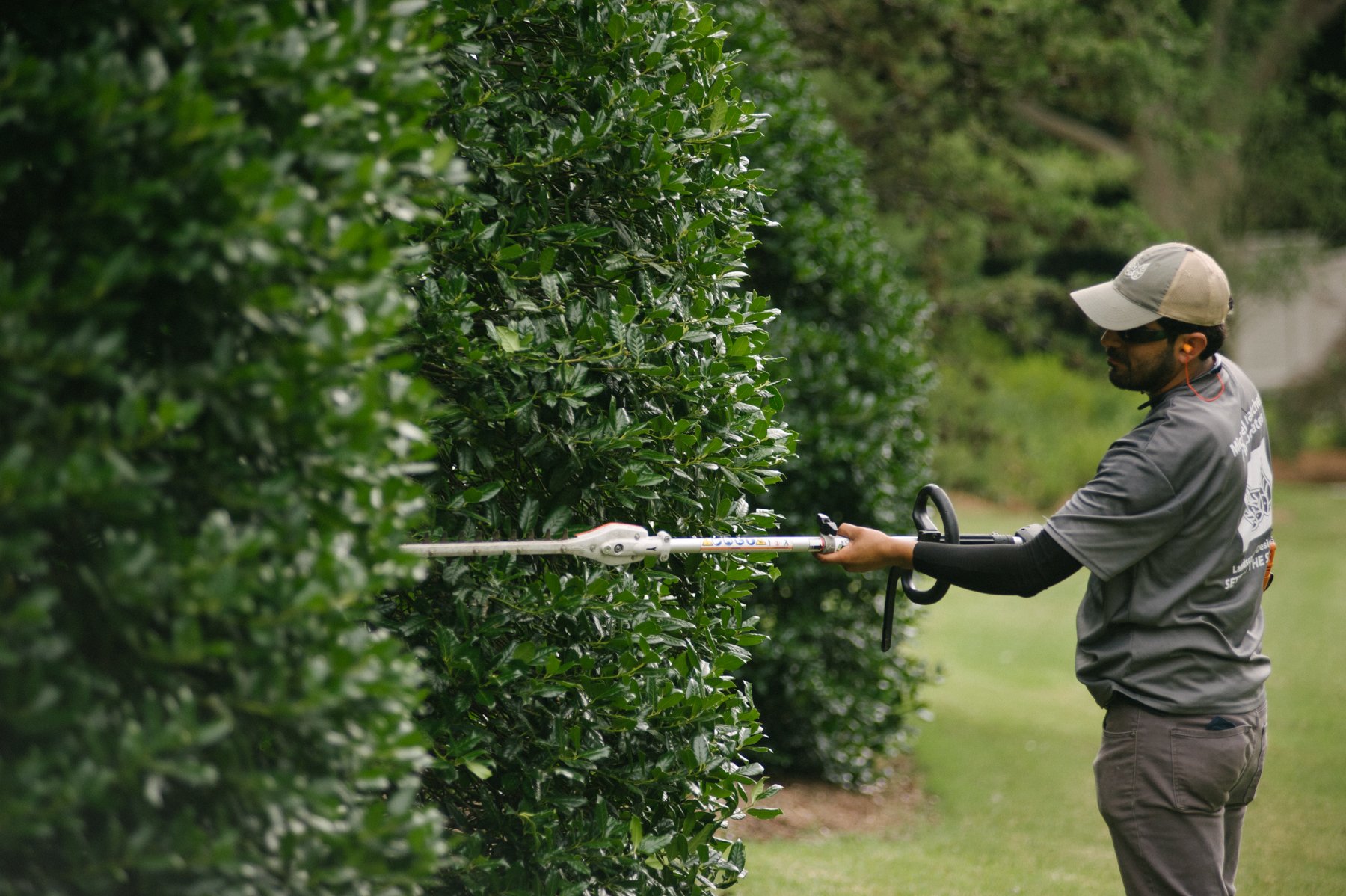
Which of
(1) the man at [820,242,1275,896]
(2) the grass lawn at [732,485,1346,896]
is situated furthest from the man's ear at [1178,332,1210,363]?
(2) the grass lawn at [732,485,1346,896]

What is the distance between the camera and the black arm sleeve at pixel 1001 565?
316cm

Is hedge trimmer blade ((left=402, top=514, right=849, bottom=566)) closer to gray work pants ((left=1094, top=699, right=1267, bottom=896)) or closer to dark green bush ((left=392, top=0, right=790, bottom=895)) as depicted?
dark green bush ((left=392, top=0, right=790, bottom=895))

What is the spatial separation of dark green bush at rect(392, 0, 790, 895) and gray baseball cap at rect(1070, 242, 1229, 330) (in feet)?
3.13

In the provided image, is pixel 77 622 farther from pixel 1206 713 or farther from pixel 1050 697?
pixel 1050 697

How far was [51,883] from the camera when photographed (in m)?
1.85

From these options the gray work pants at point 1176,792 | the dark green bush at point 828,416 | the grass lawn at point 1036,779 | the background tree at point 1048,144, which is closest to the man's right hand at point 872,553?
the gray work pants at point 1176,792

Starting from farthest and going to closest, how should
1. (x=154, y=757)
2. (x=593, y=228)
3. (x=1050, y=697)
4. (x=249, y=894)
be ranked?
(x=1050, y=697) < (x=593, y=228) < (x=249, y=894) < (x=154, y=757)

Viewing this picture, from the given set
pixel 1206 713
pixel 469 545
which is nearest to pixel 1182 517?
pixel 1206 713

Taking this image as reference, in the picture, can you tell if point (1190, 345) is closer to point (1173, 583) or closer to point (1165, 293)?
point (1165, 293)

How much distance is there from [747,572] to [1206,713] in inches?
48.9

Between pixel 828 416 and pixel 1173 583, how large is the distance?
3149 millimetres

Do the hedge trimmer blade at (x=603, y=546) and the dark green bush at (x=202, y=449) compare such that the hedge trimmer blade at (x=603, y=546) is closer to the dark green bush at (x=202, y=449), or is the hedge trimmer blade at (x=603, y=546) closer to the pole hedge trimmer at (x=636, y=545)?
the pole hedge trimmer at (x=636, y=545)

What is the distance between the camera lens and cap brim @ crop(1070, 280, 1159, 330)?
324 centimetres

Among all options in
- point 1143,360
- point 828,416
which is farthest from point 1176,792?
point 828,416
